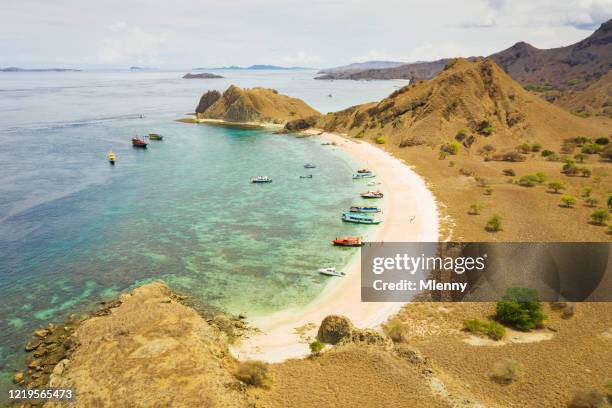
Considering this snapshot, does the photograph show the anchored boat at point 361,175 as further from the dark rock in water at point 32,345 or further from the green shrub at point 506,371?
the dark rock in water at point 32,345

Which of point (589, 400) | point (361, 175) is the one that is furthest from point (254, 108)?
point (589, 400)

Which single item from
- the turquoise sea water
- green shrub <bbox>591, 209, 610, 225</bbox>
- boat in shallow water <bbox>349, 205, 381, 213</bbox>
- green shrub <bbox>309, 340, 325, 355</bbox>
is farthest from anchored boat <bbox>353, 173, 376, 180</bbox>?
green shrub <bbox>309, 340, 325, 355</bbox>

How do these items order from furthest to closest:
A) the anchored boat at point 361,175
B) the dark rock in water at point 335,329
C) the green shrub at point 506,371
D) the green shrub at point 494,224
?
1. the anchored boat at point 361,175
2. the green shrub at point 494,224
3. the dark rock in water at point 335,329
4. the green shrub at point 506,371

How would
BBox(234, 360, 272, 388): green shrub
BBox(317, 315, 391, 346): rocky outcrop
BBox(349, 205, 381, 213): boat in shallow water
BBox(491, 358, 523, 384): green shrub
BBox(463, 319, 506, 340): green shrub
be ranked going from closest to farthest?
1. BBox(234, 360, 272, 388): green shrub
2. BBox(491, 358, 523, 384): green shrub
3. BBox(317, 315, 391, 346): rocky outcrop
4. BBox(463, 319, 506, 340): green shrub
5. BBox(349, 205, 381, 213): boat in shallow water

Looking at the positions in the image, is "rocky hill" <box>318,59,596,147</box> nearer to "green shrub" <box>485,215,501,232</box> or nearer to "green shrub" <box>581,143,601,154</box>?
"green shrub" <box>581,143,601,154</box>

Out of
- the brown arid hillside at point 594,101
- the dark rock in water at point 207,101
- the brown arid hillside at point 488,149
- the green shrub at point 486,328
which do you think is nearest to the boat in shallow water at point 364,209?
the brown arid hillside at point 488,149
